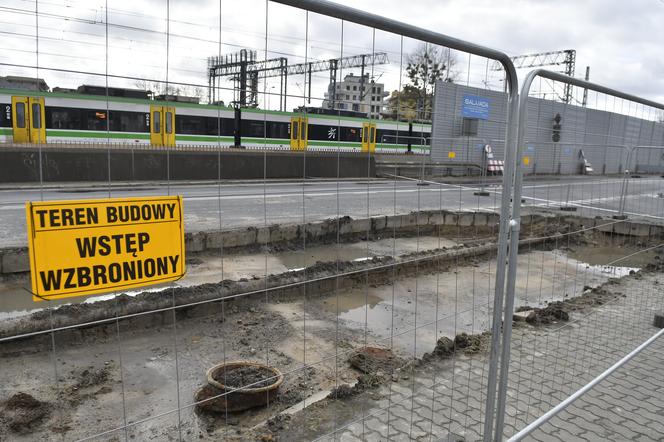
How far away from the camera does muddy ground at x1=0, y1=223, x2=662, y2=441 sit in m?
3.81

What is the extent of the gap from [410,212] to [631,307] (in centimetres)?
736

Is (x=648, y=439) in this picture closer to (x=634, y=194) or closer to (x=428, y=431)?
(x=428, y=431)

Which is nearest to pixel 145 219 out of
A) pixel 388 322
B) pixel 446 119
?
pixel 446 119

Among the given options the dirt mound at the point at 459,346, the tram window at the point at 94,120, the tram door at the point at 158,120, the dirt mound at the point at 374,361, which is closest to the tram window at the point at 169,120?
the tram door at the point at 158,120

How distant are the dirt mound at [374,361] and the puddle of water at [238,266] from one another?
106cm

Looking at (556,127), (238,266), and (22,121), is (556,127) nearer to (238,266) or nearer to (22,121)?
(238,266)

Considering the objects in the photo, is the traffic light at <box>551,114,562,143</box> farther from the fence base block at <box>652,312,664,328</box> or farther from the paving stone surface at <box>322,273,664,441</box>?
the fence base block at <box>652,312,664,328</box>

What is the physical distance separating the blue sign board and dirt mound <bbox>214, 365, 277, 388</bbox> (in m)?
2.69

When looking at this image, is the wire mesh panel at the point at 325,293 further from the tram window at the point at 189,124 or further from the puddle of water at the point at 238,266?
the tram window at the point at 189,124

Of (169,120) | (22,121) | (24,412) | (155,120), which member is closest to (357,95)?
(24,412)

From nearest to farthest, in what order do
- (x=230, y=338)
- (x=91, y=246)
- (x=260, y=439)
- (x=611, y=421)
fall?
(x=91, y=246)
(x=260, y=439)
(x=611, y=421)
(x=230, y=338)

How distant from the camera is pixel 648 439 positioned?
356cm

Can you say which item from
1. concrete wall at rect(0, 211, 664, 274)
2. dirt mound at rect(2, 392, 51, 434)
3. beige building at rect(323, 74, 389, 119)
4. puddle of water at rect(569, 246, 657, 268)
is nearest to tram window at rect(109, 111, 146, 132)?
concrete wall at rect(0, 211, 664, 274)

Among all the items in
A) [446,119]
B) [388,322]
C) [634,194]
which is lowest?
[388,322]
